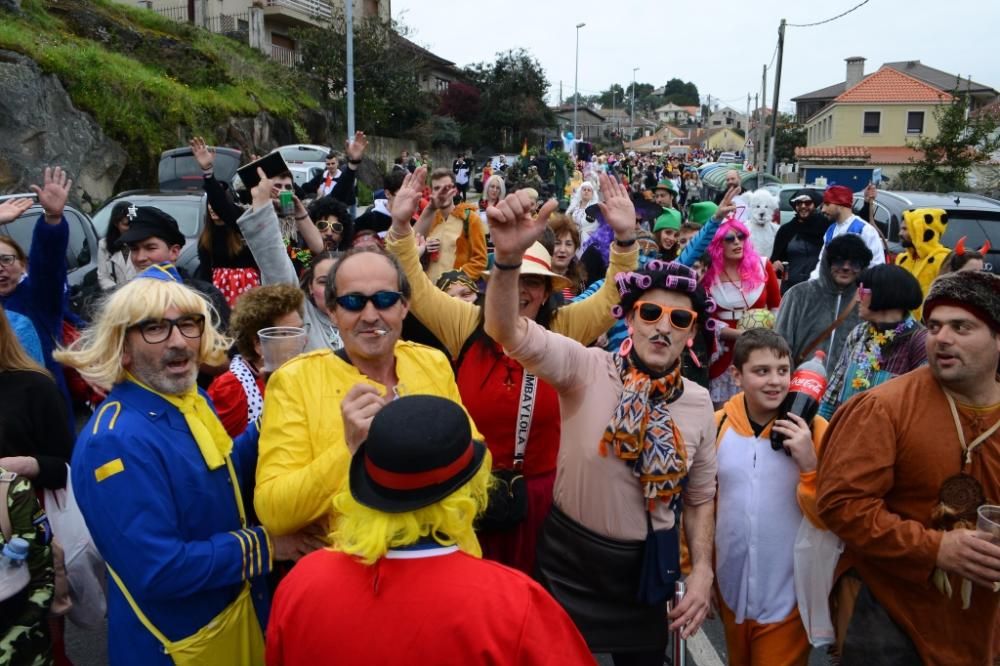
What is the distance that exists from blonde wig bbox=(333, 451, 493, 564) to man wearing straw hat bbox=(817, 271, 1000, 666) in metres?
1.57

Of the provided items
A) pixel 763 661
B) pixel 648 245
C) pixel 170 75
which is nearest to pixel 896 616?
pixel 763 661

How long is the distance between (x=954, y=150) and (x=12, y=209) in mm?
24276

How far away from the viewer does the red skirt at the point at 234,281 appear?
532 cm

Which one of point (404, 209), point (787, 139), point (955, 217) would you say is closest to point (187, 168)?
point (404, 209)

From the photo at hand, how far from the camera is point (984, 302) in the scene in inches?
99.1

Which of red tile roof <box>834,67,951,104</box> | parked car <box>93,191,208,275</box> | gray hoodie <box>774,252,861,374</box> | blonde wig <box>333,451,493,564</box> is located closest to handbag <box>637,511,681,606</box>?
blonde wig <box>333,451,493,564</box>

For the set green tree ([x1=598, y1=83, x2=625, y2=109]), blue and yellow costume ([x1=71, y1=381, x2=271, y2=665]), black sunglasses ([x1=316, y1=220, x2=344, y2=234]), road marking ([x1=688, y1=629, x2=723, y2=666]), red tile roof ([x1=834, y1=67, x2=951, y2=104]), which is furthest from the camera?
green tree ([x1=598, y1=83, x2=625, y2=109])

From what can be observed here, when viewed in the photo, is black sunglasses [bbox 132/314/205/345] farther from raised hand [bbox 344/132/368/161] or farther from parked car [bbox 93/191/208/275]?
parked car [bbox 93/191/208/275]

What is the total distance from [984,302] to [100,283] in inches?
252

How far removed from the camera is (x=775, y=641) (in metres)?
2.98

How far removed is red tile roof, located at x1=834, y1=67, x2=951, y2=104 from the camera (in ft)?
178

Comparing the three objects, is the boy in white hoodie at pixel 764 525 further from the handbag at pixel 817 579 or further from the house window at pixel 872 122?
the house window at pixel 872 122

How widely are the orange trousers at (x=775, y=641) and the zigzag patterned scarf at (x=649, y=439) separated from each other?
2.66ft

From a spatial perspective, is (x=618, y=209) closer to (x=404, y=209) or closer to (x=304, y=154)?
(x=404, y=209)
